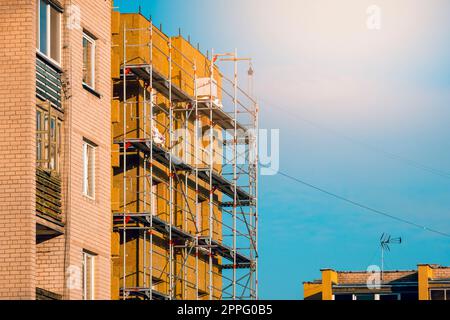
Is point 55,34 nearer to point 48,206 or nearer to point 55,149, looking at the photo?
point 55,149

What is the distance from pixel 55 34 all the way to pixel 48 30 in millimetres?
464

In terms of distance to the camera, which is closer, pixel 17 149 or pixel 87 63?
pixel 17 149

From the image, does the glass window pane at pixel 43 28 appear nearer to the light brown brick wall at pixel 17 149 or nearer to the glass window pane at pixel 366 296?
the light brown brick wall at pixel 17 149

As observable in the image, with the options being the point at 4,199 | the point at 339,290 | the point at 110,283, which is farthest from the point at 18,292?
the point at 339,290

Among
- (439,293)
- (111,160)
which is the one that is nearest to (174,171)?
(111,160)

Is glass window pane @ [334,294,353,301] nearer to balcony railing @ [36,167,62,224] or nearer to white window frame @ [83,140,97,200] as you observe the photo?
white window frame @ [83,140,97,200]

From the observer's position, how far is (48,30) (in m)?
40.1

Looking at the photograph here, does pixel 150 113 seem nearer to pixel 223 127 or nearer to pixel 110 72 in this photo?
pixel 110 72

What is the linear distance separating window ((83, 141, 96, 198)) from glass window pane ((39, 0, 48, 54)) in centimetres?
341

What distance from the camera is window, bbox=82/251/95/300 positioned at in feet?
136

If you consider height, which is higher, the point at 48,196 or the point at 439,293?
the point at 439,293

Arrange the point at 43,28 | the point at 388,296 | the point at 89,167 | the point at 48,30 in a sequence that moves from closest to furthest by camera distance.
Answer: the point at 43,28
the point at 48,30
the point at 89,167
the point at 388,296
